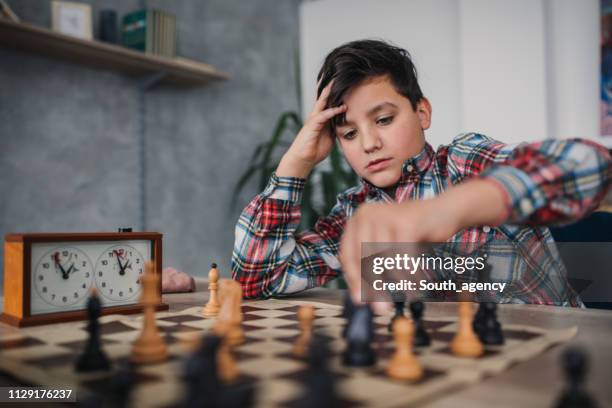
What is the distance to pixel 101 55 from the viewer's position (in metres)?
2.32

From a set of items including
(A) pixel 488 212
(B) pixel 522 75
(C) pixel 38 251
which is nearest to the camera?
(A) pixel 488 212

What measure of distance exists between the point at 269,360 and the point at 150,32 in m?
2.21

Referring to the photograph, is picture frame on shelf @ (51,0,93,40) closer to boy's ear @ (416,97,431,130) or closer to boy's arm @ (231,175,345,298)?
boy's arm @ (231,175,345,298)

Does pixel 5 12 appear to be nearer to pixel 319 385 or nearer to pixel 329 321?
pixel 329 321

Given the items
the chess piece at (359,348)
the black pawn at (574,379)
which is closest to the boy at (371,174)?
the chess piece at (359,348)

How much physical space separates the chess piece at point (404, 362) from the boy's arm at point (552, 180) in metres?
0.31

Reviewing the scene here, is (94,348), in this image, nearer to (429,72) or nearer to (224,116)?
(224,116)

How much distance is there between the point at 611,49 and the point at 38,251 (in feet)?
8.66

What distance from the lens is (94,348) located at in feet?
1.98

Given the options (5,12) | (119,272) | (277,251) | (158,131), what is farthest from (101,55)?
(119,272)

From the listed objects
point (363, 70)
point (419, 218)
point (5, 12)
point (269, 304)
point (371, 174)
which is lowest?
point (269, 304)

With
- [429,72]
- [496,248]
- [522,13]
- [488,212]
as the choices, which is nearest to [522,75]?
[522,13]

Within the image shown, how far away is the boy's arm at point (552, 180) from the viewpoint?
81 cm

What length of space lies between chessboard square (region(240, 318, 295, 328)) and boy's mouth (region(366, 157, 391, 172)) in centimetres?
61
